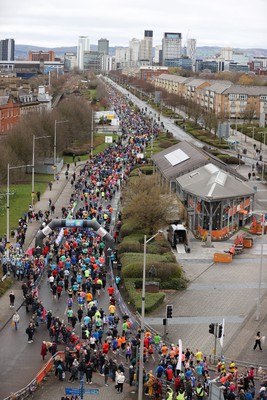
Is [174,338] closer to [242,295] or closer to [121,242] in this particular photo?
[242,295]

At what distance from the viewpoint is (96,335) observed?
98.6 ft

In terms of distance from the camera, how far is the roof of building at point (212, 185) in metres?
50.7

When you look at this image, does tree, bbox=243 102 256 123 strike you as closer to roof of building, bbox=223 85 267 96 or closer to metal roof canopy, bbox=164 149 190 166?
roof of building, bbox=223 85 267 96

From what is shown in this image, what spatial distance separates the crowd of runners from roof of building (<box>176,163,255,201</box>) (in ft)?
20.0

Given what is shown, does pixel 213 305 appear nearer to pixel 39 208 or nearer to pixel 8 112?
pixel 39 208

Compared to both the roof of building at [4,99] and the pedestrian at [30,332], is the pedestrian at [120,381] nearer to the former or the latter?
the pedestrian at [30,332]

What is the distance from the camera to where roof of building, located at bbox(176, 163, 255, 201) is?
166ft

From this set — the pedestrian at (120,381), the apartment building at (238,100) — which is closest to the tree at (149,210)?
the pedestrian at (120,381)

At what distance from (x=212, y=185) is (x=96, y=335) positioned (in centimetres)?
2350

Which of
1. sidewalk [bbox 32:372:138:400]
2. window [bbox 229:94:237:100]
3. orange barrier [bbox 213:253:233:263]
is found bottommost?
orange barrier [bbox 213:253:233:263]

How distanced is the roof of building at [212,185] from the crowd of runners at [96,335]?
610 centimetres

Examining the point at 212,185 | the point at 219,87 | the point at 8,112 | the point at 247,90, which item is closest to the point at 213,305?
the point at 212,185

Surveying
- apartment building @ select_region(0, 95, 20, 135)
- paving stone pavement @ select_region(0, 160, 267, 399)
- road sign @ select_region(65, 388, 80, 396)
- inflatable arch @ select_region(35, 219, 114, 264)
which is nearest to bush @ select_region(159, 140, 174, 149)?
apartment building @ select_region(0, 95, 20, 135)

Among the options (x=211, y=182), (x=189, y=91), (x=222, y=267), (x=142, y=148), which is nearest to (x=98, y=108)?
(x=189, y=91)
